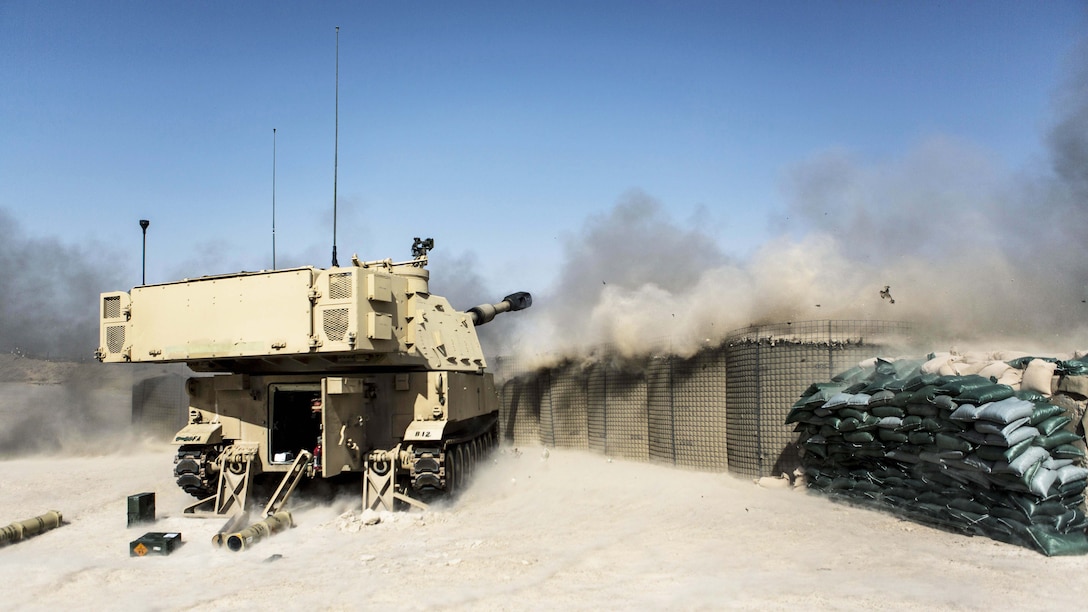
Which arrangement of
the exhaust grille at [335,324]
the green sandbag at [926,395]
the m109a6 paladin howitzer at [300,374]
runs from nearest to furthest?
the green sandbag at [926,395]
the exhaust grille at [335,324]
the m109a6 paladin howitzer at [300,374]

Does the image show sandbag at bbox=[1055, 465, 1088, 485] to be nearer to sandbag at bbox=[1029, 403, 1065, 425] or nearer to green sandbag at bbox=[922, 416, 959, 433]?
sandbag at bbox=[1029, 403, 1065, 425]

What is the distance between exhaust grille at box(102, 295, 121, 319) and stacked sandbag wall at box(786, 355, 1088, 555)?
9.80 meters

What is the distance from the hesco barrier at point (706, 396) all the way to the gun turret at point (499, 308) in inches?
75.7

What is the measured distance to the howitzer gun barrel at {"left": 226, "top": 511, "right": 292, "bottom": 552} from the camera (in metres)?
9.54

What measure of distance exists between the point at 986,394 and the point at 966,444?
1.85 feet

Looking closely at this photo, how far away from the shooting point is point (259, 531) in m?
10.1

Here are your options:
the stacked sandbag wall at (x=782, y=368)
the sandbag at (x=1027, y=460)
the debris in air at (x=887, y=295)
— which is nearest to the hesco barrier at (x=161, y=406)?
the stacked sandbag wall at (x=782, y=368)

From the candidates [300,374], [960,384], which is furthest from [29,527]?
[960,384]

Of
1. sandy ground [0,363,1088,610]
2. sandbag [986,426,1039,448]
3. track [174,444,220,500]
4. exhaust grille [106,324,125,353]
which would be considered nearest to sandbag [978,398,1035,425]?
sandbag [986,426,1039,448]

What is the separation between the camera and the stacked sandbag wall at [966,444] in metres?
8.25

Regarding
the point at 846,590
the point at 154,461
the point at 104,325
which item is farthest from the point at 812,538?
the point at 154,461

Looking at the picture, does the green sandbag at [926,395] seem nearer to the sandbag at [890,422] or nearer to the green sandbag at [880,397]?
the sandbag at [890,422]

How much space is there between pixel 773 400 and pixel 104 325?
10.0 metres

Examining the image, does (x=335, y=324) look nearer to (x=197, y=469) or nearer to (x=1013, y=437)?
(x=197, y=469)
